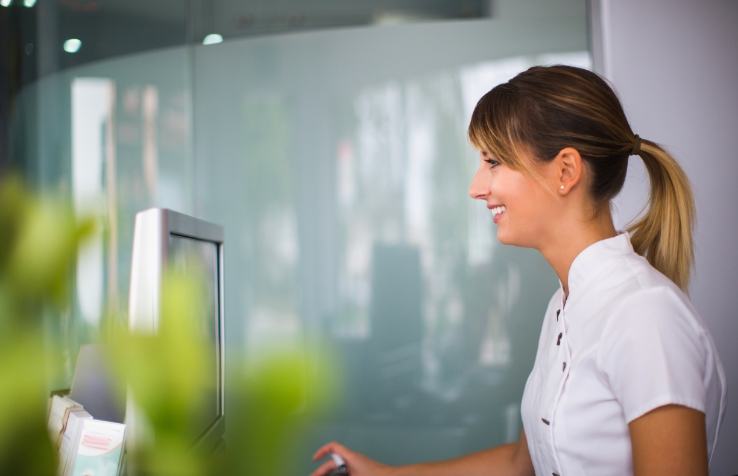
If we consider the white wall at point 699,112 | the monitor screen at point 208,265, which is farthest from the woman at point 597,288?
the white wall at point 699,112

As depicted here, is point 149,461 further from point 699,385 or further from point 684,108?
point 684,108

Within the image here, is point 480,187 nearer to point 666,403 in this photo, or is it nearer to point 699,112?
point 666,403

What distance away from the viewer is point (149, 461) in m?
0.34

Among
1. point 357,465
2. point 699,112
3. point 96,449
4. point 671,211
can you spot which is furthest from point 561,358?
point 699,112

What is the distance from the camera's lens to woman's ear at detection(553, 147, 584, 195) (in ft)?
5.08

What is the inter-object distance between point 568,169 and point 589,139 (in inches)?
2.6

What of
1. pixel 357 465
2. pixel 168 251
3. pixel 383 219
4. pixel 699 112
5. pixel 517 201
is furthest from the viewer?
pixel 383 219

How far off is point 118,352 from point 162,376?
0.02m

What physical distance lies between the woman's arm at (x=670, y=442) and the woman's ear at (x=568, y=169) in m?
0.46

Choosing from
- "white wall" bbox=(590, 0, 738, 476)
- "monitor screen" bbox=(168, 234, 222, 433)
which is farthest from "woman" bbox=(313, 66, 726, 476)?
"white wall" bbox=(590, 0, 738, 476)

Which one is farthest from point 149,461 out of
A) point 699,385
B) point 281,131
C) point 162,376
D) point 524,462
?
point 281,131

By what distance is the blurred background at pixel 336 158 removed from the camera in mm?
3078

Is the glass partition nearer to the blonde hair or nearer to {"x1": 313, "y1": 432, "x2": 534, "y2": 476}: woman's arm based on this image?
{"x1": 313, "y1": 432, "x2": 534, "y2": 476}: woman's arm

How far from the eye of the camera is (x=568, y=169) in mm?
1562
